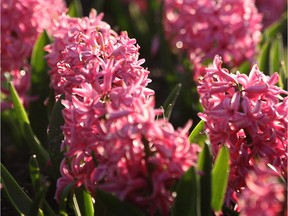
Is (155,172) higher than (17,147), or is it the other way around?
(155,172)

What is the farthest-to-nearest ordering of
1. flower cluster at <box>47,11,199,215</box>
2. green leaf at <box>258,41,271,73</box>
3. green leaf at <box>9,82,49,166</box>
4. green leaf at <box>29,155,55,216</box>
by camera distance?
green leaf at <box>258,41,271,73</box> → green leaf at <box>9,82,49,166</box> → green leaf at <box>29,155,55,216</box> → flower cluster at <box>47,11,199,215</box>

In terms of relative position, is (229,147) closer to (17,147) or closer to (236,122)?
(236,122)

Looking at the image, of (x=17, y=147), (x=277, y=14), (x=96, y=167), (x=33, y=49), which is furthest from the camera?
(x=277, y=14)

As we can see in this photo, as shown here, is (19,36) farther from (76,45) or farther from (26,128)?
(76,45)

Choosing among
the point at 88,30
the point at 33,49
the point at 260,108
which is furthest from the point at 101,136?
the point at 33,49

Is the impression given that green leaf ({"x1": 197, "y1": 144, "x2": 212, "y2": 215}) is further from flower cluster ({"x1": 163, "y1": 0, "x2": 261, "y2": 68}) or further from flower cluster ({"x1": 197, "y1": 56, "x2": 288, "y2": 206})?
flower cluster ({"x1": 163, "y1": 0, "x2": 261, "y2": 68})

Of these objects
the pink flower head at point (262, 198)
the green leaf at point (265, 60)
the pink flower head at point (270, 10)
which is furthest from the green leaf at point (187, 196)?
the pink flower head at point (270, 10)

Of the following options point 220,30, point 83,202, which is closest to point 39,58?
point 220,30

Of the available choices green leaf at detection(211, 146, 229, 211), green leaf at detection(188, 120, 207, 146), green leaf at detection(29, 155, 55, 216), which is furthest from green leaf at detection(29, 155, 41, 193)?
green leaf at detection(211, 146, 229, 211)
